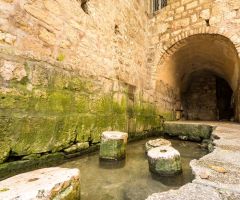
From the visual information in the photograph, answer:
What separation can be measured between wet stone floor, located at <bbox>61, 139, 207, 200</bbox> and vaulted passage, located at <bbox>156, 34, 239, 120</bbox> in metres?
3.50

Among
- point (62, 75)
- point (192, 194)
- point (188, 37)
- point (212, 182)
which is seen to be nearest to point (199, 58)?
point (188, 37)

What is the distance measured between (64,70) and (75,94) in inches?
13.9

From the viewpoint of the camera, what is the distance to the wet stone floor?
60.9 inches

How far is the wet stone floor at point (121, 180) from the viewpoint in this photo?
5.08ft

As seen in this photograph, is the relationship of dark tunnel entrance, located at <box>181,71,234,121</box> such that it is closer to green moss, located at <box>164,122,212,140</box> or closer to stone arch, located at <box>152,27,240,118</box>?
stone arch, located at <box>152,27,240,118</box>

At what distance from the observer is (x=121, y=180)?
1.85 meters

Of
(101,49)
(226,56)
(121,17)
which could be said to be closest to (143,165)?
(101,49)

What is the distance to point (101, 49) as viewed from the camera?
126 inches

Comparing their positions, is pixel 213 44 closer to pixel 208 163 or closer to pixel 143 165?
pixel 143 165

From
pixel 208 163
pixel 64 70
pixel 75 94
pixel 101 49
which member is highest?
pixel 101 49

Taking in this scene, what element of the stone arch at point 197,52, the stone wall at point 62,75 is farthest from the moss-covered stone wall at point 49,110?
the stone arch at point 197,52

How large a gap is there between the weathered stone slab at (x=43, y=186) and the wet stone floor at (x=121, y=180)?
29 centimetres

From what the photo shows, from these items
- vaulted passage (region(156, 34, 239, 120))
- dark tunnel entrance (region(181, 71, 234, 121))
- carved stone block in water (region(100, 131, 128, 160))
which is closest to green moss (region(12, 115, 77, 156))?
carved stone block in water (region(100, 131, 128, 160))

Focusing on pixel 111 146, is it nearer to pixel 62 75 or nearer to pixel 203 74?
pixel 62 75
